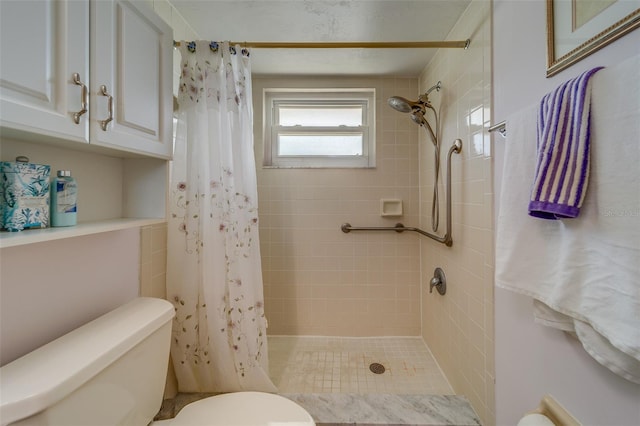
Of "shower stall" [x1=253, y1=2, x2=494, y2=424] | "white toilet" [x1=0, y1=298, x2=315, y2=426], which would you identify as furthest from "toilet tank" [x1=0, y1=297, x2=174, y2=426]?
"shower stall" [x1=253, y1=2, x2=494, y2=424]

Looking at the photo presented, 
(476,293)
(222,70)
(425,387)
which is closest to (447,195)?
(476,293)

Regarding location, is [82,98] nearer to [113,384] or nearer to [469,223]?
[113,384]

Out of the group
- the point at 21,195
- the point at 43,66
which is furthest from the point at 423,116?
the point at 21,195

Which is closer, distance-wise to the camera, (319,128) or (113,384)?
(113,384)

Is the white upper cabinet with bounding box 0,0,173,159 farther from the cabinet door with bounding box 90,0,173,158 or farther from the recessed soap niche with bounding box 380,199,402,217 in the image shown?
the recessed soap niche with bounding box 380,199,402,217

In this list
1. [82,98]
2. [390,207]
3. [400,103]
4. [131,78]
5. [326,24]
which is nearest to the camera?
[82,98]

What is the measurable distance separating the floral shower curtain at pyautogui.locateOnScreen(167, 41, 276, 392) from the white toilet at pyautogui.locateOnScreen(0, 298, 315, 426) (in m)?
0.26

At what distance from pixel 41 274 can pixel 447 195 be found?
1.76 m

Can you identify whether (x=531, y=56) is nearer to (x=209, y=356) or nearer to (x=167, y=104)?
(x=167, y=104)

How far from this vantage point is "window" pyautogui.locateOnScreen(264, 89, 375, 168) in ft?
6.79

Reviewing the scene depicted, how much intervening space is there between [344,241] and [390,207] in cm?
45

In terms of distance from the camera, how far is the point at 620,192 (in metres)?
0.53

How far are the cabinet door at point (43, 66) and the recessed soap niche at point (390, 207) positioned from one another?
1734 millimetres

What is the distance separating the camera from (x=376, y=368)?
1.65 m
